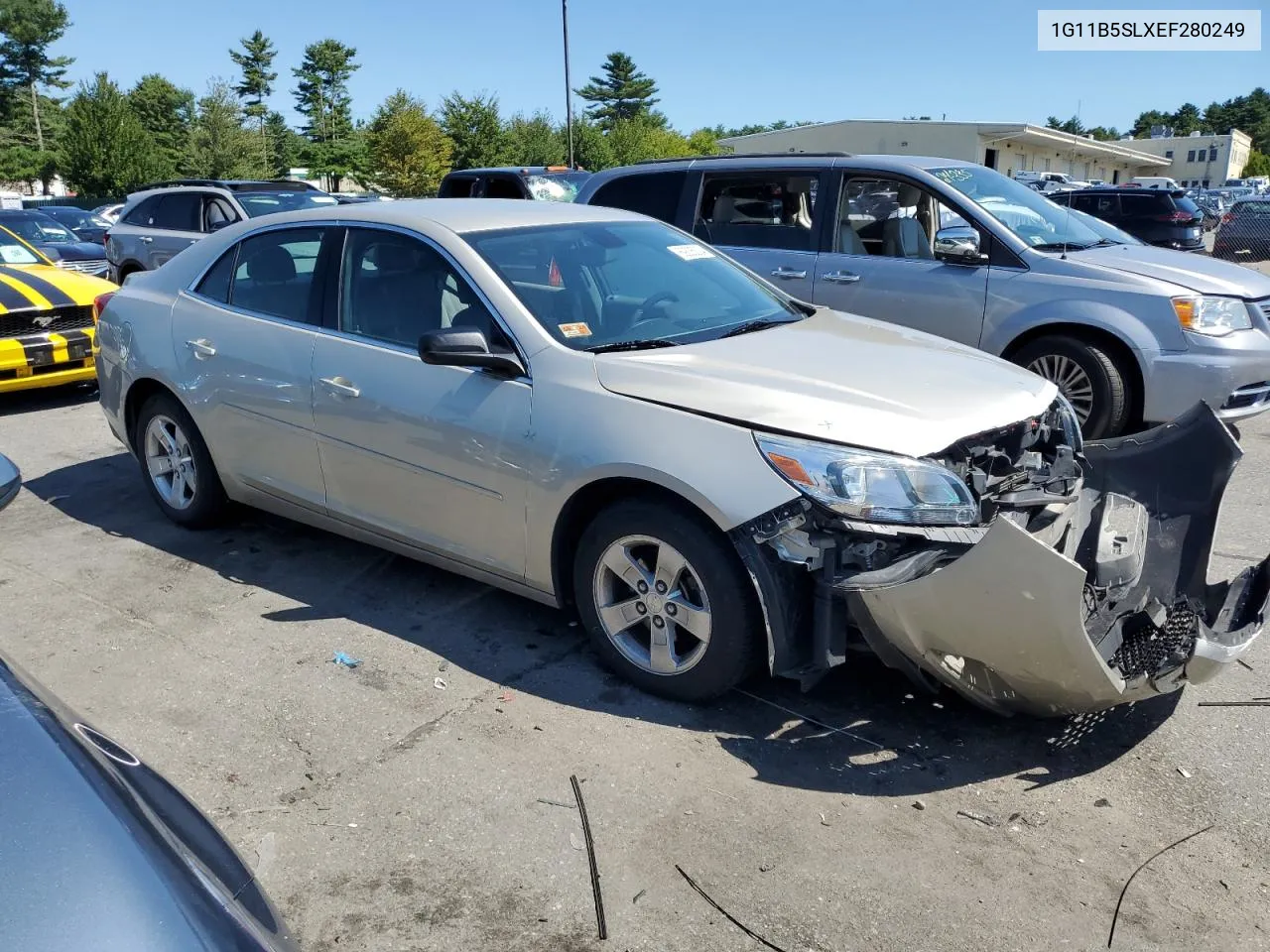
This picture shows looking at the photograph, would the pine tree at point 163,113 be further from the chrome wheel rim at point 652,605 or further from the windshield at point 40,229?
the chrome wheel rim at point 652,605

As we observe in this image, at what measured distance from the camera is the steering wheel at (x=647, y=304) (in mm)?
4160

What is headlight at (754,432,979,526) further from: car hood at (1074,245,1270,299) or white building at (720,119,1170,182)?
white building at (720,119,1170,182)

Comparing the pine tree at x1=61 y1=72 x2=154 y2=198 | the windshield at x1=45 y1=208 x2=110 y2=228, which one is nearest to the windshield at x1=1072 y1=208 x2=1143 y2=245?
the windshield at x1=45 y1=208 x2=110 y2=228

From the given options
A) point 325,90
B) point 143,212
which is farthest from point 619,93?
point 143,212

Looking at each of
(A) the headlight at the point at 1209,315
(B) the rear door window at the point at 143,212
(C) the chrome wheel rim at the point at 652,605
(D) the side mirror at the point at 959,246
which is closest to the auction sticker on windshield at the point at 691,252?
(C) the chrome wheel rim at the point at 652,605

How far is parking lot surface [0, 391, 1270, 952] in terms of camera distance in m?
2.69

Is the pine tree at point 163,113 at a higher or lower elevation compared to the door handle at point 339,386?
higher

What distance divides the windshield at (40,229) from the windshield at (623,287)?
1481 cm

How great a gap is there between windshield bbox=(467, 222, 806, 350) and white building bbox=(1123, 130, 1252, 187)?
317 feet

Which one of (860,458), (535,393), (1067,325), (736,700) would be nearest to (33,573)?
(535,393)

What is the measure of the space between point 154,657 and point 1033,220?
244 inches

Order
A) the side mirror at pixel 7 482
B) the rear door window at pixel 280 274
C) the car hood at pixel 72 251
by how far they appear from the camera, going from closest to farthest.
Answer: the side mirror at pixel 7 482
the rear door window at pixel 280 274
the car hood at pixel 72 251

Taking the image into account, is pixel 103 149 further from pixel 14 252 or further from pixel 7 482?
pixel 7 482

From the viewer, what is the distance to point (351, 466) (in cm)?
444
